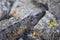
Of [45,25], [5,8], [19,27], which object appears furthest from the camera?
[5,8]

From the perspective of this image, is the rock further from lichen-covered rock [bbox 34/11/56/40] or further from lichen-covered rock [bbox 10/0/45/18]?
lichen-covered rock [bbox 10/0/45/18]

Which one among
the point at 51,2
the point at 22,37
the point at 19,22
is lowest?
the point at 22,37

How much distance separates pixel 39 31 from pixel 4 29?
2.70ft


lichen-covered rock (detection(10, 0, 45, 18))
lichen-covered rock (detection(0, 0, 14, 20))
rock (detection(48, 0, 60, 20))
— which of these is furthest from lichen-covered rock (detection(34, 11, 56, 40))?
lichen-covered rock (detection(0, 0, 14, 20))

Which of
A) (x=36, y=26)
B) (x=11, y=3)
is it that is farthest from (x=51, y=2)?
(x=11, y=3)

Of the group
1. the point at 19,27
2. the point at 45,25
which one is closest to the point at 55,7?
the point at 45,25

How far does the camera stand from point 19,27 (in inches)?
162

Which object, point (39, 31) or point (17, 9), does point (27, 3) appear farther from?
point (39, 31)

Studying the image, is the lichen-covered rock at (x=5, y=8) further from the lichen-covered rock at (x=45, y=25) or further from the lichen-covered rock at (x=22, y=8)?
the lichen-covered rock at (x=45, y=25)

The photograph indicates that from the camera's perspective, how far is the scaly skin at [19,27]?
13.2ft

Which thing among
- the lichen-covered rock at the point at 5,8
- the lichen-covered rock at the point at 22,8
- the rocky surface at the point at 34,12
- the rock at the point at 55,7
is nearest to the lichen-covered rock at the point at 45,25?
the rocky surface at the point at 34,12

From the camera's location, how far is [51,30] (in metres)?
3.49

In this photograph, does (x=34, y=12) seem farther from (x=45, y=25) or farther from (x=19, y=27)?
(x=45, y=25)

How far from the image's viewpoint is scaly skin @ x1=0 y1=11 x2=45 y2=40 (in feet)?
13.2
